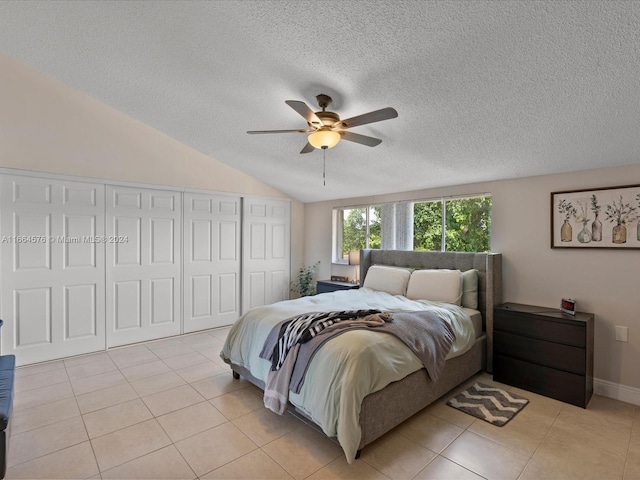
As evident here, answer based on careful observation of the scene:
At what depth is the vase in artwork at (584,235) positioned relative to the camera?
3084mm

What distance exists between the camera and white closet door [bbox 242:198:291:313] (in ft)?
17.6

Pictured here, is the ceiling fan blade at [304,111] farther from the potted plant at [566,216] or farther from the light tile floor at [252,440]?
the potted plant at [566,216]

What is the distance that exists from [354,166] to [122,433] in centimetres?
343

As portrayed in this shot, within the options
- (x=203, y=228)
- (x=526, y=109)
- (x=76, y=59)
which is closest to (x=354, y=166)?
(x=526, y=109)

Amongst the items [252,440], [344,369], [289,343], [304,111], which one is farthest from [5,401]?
[304,111]

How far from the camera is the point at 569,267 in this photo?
10.5 ft

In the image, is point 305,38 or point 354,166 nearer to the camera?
point 305,38

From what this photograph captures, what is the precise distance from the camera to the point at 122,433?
7.68ft

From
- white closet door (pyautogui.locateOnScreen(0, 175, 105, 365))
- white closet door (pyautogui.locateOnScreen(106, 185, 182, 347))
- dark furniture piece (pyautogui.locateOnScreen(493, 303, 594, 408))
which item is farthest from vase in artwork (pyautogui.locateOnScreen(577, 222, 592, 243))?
white closet door (pyautogui.locateOnScreen(0, 175, 105, 365))

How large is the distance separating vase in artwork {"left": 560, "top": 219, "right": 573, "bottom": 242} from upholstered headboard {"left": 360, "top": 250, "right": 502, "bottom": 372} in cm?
60

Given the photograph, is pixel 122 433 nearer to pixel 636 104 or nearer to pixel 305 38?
pixel 305 38

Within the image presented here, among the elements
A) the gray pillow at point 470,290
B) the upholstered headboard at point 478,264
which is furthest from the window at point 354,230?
the gray pillow at point 470,290

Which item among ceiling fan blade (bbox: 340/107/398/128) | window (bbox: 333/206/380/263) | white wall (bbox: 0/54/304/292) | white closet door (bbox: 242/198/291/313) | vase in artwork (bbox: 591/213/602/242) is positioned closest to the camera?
ceiling fan blade (bbox: 340/107/398/128)

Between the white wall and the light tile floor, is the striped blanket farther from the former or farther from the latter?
the white wall
